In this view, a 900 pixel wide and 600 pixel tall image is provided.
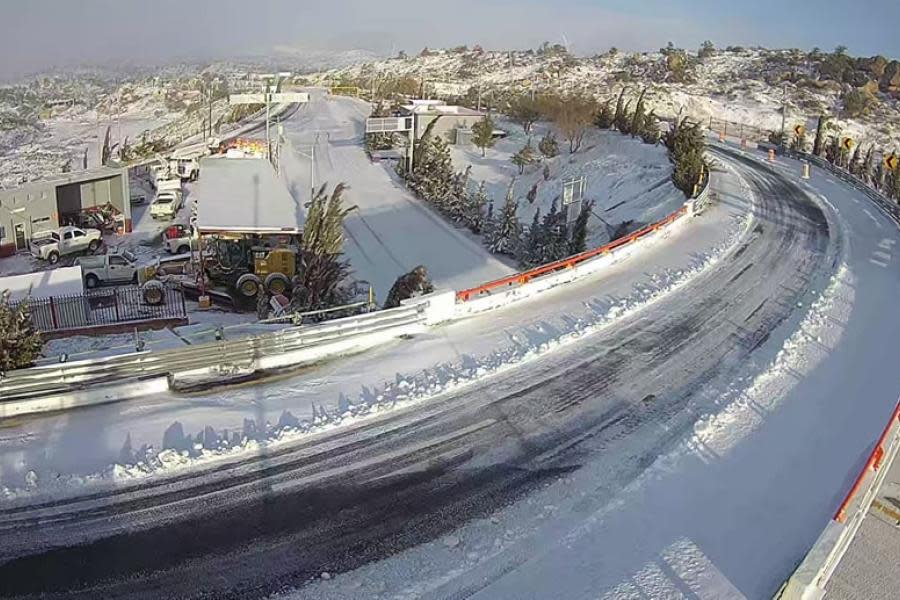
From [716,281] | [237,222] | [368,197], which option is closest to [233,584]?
[716,281]

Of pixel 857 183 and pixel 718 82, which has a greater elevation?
pixel 857 183

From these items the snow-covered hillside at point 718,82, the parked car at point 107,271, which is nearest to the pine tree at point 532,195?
the parked car at point 107,271

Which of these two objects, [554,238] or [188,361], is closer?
[188,361]

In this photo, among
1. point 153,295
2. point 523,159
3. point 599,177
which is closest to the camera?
point 153,295

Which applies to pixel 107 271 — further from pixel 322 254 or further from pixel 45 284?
pixel 322 254

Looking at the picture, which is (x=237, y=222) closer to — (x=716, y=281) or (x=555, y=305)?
(x=555, y=305)

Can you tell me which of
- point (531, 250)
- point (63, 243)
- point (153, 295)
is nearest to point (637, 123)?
point (531, 250)

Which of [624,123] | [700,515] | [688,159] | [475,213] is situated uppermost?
[700,515]

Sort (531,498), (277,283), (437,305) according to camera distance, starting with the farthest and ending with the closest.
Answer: (277,283)
(437,305)
(531,498)

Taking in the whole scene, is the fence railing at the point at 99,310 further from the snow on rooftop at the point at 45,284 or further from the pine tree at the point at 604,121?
the pine tree at the point at 604,121
